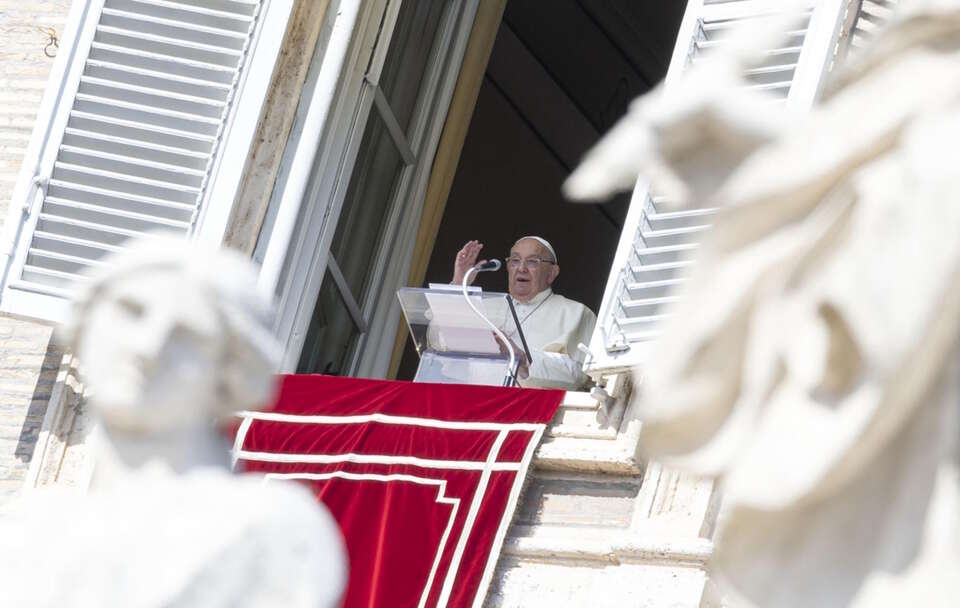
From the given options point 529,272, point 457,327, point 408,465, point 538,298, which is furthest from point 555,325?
point 408,465

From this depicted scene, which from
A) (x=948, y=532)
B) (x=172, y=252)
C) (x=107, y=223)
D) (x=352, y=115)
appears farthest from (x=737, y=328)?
(x=352, y=115)

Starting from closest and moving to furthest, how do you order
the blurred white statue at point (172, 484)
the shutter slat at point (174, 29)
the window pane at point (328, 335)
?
the blurred white statue at point (172, 484) → the shutter slat at point (174, 29) → the window pane at point (328, 335)

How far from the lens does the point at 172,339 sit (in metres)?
3.06

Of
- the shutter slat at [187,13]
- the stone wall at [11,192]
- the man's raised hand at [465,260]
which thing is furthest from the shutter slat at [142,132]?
the man's raised hand at [465,260]

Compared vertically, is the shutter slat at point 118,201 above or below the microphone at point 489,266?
below

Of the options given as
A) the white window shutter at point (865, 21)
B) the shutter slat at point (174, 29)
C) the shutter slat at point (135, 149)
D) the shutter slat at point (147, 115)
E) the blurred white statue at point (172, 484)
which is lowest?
the blurred white statue at point (172, 484)

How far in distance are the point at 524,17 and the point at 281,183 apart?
5.41 m

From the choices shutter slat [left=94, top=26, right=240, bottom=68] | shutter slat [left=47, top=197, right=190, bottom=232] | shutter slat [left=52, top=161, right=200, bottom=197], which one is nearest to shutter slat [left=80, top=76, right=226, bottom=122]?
shutter slat [left=94, top=26, right=240, bottom=68]

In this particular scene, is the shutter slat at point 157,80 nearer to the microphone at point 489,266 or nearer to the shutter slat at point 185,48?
the shutter slat at point 185,48

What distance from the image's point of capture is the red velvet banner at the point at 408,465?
26.0 feet

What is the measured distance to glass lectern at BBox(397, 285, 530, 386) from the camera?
8359mm

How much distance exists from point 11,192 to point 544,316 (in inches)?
76.9

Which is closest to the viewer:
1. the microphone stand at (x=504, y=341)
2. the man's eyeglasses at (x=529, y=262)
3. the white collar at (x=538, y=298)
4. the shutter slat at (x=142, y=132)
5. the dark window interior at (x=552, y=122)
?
the microphone stand at (x=504, y=341)

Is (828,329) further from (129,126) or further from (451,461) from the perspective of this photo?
(129,126)
